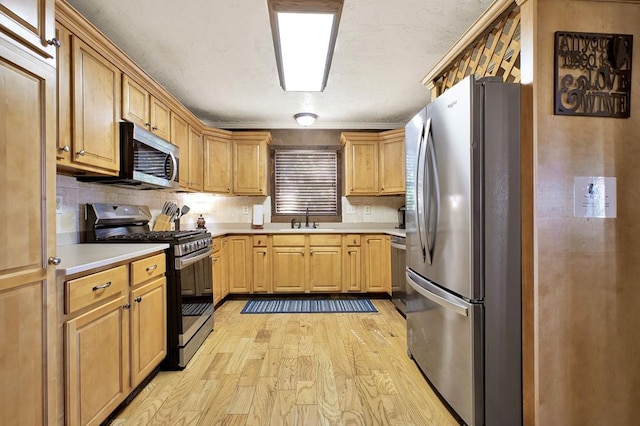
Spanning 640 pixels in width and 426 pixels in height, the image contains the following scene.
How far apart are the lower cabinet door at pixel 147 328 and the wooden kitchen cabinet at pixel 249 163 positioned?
2251mm

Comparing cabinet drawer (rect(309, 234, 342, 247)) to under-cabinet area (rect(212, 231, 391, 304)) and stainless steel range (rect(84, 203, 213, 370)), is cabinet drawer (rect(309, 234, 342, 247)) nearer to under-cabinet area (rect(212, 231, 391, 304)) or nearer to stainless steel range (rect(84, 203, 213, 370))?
under-cabinet area (rect(212, 231, 391, 304))

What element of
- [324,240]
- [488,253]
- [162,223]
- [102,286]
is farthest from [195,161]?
[488,253]

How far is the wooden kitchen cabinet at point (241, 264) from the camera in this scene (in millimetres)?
4051

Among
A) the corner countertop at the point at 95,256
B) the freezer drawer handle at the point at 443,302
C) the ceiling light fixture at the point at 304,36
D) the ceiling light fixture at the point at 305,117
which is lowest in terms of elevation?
the freezer drawer handle at the point at 443,302

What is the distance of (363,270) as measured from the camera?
4.11 meters

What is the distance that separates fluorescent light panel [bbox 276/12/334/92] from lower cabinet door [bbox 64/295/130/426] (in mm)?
1815

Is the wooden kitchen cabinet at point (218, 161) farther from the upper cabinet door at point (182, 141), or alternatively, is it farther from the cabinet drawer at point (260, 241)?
the cabinet drawer at point (260, 241)

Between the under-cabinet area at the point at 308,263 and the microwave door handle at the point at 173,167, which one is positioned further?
the under-cabinet area at the point at 308,263

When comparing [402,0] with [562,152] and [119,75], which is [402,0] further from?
[119,75]

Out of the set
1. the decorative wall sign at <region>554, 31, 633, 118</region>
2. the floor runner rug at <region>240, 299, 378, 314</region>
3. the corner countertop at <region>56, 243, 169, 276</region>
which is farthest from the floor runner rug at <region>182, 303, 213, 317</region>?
the decorative wall sign at <region>554, 31, 633, 118</region>

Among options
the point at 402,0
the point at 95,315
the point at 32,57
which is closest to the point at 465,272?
the point at 402,0

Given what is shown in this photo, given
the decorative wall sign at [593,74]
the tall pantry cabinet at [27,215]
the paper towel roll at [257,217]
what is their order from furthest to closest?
Answer: the paper towel roll at [257,217], the decorative wall sign at [593,74], the tall pantry cabinet at [27,215]

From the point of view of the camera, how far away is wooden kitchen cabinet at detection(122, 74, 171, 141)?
7.53 ft

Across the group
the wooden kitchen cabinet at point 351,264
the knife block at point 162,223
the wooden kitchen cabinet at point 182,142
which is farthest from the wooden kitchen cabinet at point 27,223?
the wooden kitchen cabinet at point 351,264
